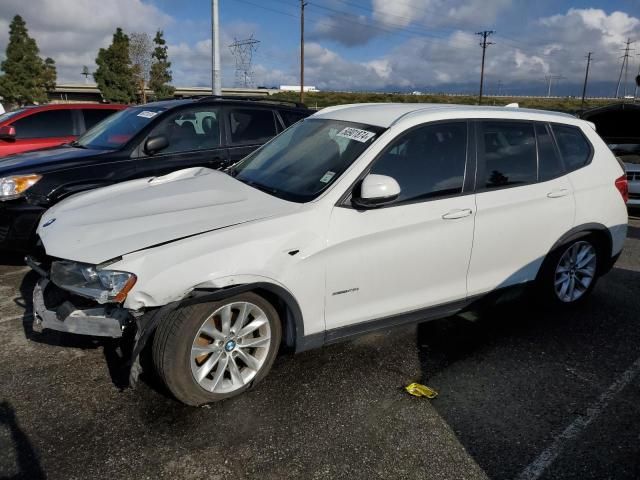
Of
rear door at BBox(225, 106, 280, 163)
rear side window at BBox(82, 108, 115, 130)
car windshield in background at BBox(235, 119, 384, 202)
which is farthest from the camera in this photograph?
rear side window at BBox(82, 108, 115, 130)

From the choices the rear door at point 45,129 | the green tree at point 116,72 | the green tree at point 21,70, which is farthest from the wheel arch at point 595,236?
the green tree at point 21,70

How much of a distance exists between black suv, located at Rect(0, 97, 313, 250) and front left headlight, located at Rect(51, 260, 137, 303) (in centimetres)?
240

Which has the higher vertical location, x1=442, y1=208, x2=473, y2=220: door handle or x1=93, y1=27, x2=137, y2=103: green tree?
x1=93, y1=27, x2=137, y2=103: green tree

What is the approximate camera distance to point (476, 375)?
347cm

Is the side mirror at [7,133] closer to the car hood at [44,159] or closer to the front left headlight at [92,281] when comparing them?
the car hood at [44,159]

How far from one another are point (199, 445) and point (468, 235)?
7.29 feet

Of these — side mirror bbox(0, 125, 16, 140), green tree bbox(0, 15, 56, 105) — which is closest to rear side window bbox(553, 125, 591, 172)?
side mirror bbox(0, 125, 16, 140)

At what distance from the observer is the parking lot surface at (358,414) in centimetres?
255

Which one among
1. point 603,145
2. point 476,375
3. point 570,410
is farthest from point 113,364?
point 603,145

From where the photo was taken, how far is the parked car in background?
9070mm

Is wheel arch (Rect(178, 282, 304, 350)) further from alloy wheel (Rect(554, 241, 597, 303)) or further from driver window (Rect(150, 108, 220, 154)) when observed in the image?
driver window (Rect(150, 108, 220, 154))

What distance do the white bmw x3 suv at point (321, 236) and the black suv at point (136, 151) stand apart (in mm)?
1514

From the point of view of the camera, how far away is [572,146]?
14.1 feet

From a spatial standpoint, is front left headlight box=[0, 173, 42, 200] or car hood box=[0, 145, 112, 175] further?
car hood box=[0, 145, 112, 175]
